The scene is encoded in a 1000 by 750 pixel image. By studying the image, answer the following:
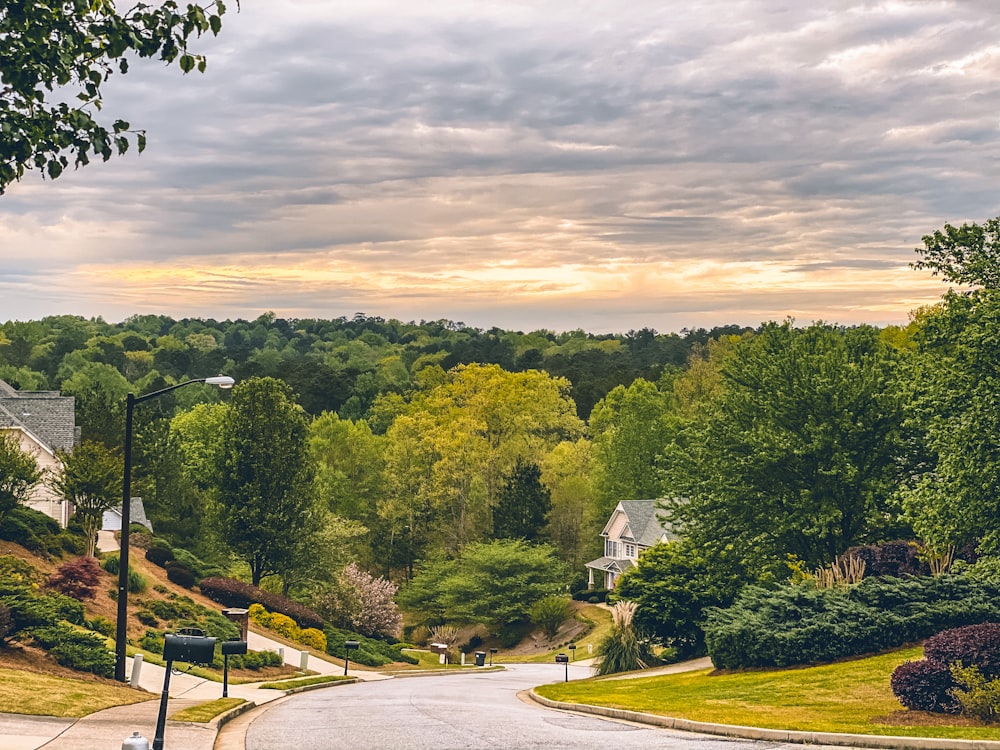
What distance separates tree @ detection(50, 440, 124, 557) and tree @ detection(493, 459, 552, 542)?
3885cm

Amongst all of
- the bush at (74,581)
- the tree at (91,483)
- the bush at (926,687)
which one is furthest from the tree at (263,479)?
the bush at (926,687)

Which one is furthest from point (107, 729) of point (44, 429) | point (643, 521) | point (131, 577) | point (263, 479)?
point (643, 521)

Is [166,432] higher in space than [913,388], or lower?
lower

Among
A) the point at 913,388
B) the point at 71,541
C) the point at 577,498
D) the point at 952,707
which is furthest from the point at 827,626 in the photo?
the point at 577,498

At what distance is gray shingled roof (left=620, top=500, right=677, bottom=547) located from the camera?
266 ft

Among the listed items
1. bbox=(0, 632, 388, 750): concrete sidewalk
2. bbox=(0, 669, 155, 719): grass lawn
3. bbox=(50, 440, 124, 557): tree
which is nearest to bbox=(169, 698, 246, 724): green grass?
bbox=(0, 632, 388, 750): concrete sidewalk

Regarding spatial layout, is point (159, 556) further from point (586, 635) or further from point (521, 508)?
point (521, 508)

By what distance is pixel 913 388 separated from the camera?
28641 mm

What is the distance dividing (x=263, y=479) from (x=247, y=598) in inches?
328

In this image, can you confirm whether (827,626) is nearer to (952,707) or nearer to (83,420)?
(952,707)

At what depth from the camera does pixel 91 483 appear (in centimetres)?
4500

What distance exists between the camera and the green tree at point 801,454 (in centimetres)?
3925

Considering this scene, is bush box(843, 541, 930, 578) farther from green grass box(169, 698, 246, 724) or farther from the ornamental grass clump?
green grass box(169, 698, 246, 724)

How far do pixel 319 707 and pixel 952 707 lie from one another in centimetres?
1383
